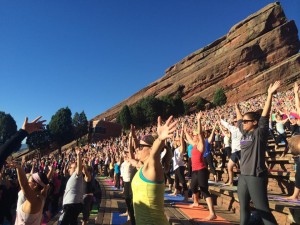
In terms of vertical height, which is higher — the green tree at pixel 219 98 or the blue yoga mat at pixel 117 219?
the green tree at pixel 219 98

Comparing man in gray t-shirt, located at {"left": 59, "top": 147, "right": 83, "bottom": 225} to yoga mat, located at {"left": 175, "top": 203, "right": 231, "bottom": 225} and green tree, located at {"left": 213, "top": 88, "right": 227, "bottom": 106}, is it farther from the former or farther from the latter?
green tree, located at {"left": 213, "top": 88, "right": 227, "bottom": 106}

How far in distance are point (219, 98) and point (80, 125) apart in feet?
103

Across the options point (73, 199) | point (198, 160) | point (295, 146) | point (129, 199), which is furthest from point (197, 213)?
point (295, 146)

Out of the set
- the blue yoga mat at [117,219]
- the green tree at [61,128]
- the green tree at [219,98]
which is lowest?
the blue yoga mat at [117,219]

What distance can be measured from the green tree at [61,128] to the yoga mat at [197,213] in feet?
205

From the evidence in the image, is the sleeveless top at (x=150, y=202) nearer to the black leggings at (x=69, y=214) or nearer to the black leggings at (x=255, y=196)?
the black leggings at (x=255, y=196)

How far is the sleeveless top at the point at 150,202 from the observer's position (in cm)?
307

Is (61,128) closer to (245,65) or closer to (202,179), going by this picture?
(245,65)

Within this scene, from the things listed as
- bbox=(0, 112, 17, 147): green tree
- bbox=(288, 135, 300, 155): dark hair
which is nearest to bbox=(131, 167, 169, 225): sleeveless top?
bbox=(288, 135, 300, 155): dark hair

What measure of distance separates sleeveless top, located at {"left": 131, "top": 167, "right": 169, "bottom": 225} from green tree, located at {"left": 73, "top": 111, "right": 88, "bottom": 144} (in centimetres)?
7199

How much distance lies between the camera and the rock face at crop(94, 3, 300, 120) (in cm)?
7456

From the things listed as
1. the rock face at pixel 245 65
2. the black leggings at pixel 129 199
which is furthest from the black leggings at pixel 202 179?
the rock face at pixel 245 65

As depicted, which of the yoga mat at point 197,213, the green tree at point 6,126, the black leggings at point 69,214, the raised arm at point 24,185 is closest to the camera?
the raised arm at point 24,185

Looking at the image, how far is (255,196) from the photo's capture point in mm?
4180
